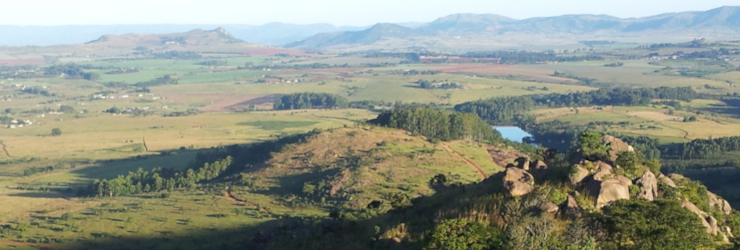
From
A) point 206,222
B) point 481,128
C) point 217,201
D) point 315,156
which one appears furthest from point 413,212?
point 481,128

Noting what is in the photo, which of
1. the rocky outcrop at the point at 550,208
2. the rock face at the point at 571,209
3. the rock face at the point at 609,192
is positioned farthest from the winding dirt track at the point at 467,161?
the rocky outcrop at the point at 550,208

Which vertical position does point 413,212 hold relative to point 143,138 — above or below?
above

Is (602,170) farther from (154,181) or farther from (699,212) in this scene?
(154,181)

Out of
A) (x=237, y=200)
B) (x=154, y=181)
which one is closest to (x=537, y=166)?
(x=237, y=200)

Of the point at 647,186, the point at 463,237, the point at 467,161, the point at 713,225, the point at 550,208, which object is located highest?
the point at 647,186

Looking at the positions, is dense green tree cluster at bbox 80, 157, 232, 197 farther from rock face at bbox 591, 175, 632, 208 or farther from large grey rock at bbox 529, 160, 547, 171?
rock face at bbox 591, 175, 632, 208

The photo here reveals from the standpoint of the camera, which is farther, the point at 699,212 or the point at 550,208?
the point at 699,212

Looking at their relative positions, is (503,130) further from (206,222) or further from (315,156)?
(206,222)
